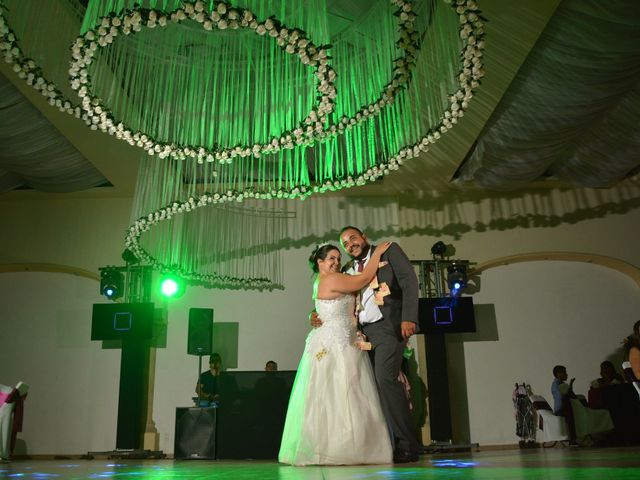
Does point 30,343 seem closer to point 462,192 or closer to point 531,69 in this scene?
point 462,192

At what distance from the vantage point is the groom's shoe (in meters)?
4.01

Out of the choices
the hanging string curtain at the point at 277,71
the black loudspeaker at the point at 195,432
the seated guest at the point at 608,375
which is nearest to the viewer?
the hanging string curtain at the point at 277,71

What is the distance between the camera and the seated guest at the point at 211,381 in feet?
29.5

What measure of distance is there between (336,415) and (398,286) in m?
1.03

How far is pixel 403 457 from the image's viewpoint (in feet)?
13.2

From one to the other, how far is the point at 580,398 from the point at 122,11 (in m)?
8.26

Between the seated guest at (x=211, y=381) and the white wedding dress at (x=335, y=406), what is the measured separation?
199 inches

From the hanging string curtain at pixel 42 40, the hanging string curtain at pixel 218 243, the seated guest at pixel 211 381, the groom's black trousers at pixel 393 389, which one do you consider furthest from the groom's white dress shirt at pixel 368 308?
the seated guest at pixel 211 381

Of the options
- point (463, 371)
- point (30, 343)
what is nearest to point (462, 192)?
point (463, 371)

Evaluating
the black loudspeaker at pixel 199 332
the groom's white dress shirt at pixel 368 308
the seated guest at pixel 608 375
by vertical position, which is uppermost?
the black loudspeaker at pixel 199 332

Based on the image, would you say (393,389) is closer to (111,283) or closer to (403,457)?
(403,457)

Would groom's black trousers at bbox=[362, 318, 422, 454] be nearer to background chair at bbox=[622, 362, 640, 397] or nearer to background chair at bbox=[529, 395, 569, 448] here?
background chair at bbox=[622, 362, 640, 397]

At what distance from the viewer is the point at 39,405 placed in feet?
32.2

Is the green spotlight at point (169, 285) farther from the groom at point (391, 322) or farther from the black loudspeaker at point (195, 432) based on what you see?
the groom at point (391, 322)
